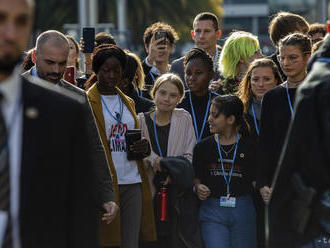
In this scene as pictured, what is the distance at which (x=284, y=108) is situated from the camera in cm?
665

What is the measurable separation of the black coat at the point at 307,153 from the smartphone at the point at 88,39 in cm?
415

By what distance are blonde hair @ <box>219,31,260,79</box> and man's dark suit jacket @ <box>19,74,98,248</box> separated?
196 inches

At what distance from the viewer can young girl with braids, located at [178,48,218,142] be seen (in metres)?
7.70

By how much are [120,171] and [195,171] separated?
61 cm

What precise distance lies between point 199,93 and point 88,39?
3.33ft

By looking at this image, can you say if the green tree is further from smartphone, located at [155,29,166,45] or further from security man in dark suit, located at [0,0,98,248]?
security man in dark suit, located at [0,0,98,248]

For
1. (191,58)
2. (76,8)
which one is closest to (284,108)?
(191,58)

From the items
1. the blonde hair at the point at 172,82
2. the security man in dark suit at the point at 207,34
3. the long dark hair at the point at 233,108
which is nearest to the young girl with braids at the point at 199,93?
the blonde hair at the point at 172,82

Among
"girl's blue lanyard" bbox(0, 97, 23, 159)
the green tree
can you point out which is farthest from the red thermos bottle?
the green tree

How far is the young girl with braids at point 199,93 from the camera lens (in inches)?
303

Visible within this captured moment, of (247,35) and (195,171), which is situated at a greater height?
(247,35)

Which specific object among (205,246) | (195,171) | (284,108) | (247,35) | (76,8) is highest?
(76,8)

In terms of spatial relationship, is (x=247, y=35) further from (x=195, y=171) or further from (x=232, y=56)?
(x=195, y=171)

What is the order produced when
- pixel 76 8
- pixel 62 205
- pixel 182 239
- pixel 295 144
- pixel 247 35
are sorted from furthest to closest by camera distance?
pixel 76 8 → pixel 247 35 → pixel 182 239 → pixel 295 144 → pixel 62 205
